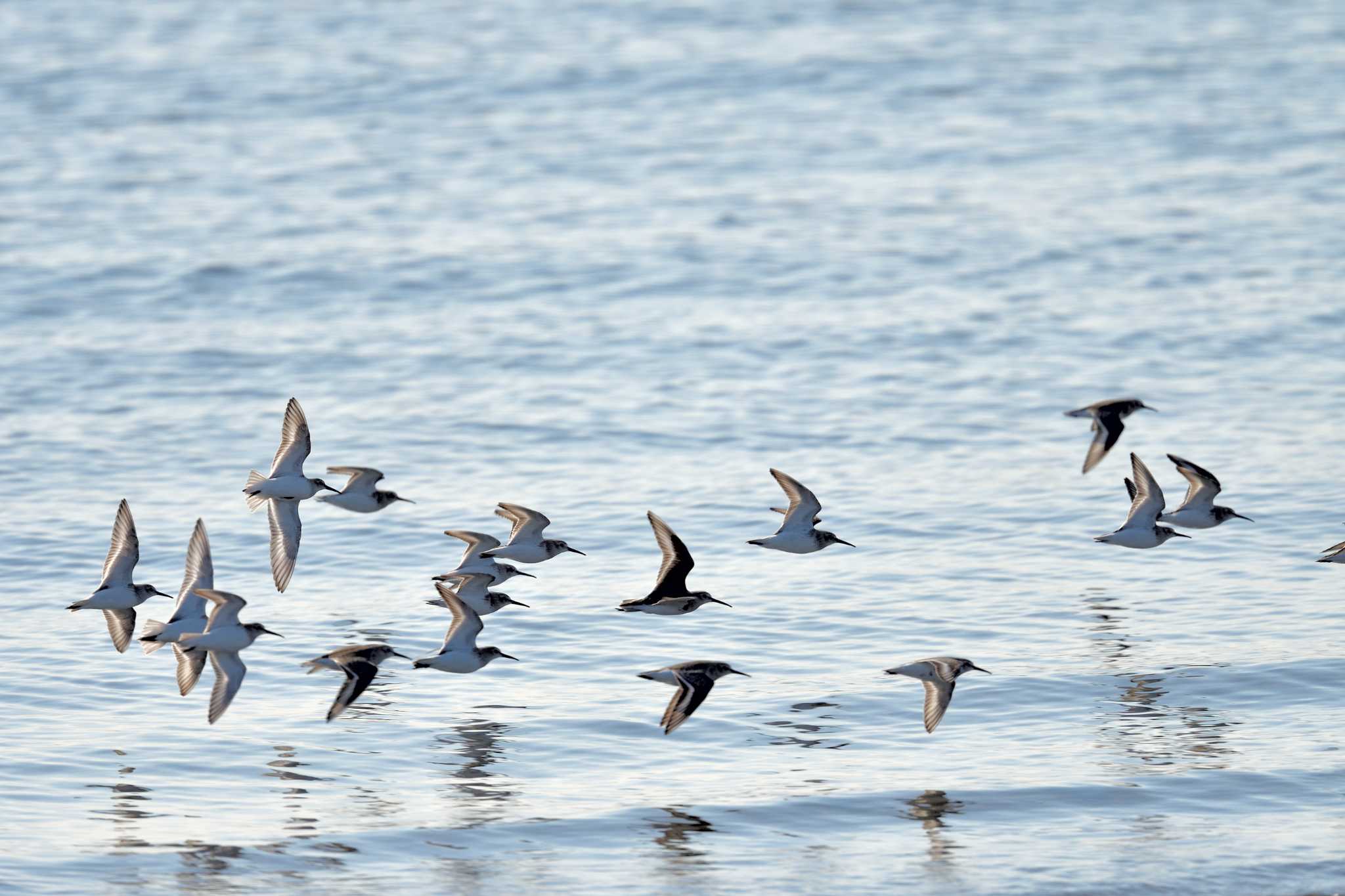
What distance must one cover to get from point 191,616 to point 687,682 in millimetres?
4012

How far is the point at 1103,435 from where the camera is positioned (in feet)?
61.0

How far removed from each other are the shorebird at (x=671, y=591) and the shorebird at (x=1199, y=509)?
491cm

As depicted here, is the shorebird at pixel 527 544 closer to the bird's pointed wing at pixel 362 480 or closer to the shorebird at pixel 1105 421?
the bird's pointed wing at pixel 362 480

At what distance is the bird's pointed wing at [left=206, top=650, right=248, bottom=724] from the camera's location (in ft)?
45.0

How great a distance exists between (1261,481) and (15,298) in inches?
747

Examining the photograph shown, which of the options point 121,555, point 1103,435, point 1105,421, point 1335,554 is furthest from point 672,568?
point 1335,554

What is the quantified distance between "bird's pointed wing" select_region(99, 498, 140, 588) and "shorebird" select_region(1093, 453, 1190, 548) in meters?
8.73

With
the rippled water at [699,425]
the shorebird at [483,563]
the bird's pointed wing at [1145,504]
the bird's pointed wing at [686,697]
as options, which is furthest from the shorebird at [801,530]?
the bird's pointed wing at [1145,504]

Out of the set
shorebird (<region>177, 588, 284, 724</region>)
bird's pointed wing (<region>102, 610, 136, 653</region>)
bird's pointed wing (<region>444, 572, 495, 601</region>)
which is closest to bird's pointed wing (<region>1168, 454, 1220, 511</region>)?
bird's pointed wing (<region>444, 572, 495, 601</region>)

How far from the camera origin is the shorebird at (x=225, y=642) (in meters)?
13.7

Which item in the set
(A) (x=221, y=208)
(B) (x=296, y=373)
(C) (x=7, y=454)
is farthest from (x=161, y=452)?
(A) (x=221, y=208)

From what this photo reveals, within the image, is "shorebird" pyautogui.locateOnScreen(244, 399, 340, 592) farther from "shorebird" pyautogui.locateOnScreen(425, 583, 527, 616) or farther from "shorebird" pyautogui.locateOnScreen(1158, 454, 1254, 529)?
"shorebird" pyautogui.locateOnScreen(1158, 454, 1254, 529)

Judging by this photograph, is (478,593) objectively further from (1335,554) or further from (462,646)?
(1335,554)

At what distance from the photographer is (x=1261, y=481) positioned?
67.2 ft
